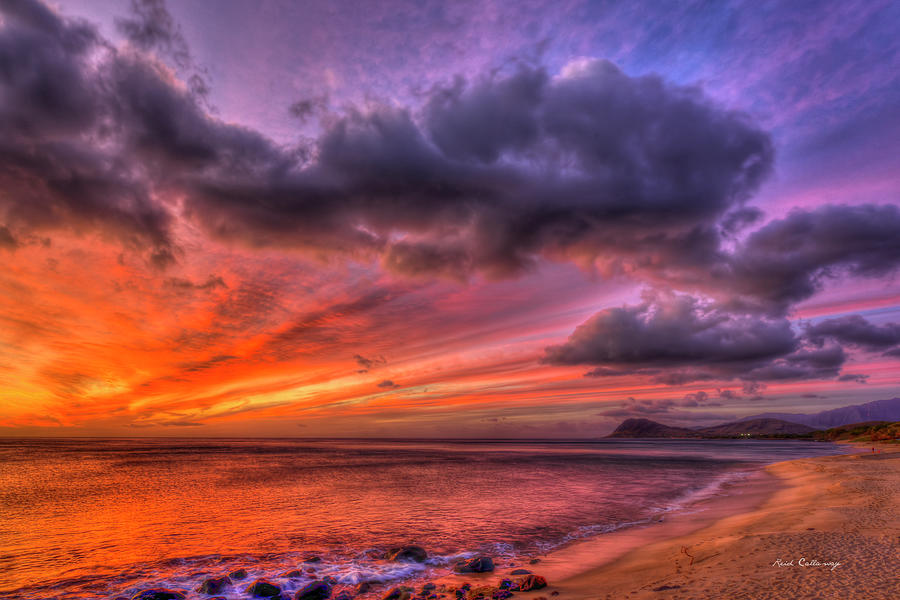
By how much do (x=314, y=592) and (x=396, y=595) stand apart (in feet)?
8.38

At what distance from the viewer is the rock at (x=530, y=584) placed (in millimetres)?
11648

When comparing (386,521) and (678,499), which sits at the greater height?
(386,521)

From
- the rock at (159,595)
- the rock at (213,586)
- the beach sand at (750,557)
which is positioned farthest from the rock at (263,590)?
the beach sand at (750,557)

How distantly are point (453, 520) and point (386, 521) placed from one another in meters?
3.84

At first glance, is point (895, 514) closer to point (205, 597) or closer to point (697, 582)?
point (697, 582)

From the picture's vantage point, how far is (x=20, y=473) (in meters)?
53.5

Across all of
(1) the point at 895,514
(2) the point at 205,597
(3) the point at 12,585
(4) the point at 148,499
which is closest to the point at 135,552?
(3) the point at 12,585

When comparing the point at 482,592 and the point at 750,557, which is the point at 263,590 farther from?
the point at 750,557

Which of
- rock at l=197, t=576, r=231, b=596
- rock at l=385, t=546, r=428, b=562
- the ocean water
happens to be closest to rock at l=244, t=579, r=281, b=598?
the ocean water

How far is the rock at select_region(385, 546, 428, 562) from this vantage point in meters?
15.7

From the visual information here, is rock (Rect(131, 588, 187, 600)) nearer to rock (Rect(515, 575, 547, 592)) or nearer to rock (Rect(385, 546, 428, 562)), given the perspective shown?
rock (Rect(385, 546, 428, 562))

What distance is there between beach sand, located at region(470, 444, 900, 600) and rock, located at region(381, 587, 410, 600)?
329 centimetres

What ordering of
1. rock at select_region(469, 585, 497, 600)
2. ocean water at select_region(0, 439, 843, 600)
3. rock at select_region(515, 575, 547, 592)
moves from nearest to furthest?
rock at select_region(469, 585, 497, 600)
rock at select_region(515, 575, 547, 592)
ocean water at select_region(0, 439, 843, 600)

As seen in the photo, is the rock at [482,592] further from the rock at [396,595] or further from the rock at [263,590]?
the rock at [263,590]
